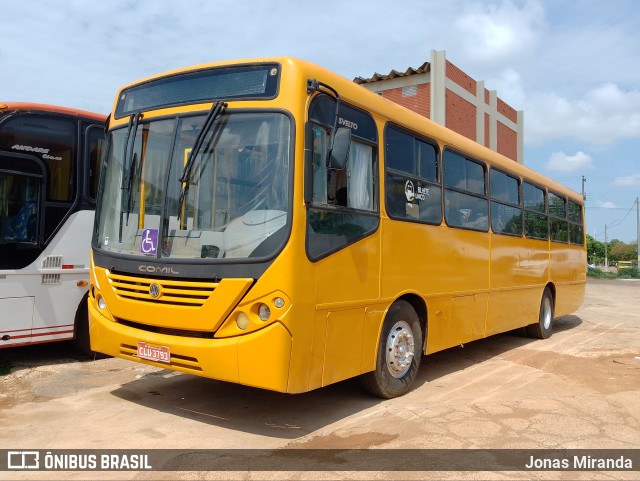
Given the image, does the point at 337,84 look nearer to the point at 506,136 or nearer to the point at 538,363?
the point at 538,363

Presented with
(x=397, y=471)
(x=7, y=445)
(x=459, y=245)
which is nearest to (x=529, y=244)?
(x=459, y=245)

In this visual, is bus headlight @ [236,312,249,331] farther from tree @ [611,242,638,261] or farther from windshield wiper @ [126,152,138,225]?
tree @ [611,242,638,261]

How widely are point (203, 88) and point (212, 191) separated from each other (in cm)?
103

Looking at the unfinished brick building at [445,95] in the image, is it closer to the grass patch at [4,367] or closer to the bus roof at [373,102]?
the bus roof at [373,102]

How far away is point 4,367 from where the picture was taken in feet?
23.9

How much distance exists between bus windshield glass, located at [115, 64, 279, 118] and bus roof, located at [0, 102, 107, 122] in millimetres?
1876

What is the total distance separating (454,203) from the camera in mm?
7492

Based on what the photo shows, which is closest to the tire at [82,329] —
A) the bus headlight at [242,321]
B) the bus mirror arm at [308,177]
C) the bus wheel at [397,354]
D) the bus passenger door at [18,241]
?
the bus passenger door at [18,241]

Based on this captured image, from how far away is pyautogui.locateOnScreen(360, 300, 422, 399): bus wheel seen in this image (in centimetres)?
593

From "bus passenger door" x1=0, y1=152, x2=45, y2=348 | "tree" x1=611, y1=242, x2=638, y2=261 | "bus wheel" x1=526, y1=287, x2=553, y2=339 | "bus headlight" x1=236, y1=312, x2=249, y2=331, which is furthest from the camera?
"tree" x1=611, y1=242, x2=638, y2=261

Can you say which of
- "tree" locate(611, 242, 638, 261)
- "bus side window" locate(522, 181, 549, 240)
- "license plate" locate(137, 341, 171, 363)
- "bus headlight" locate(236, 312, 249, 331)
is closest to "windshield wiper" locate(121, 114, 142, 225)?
"license plate" locate(137, 341, 171, 363)

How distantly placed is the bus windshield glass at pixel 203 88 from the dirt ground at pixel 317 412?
114 inches

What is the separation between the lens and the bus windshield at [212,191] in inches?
187

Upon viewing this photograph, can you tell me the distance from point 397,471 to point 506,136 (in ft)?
84.5
